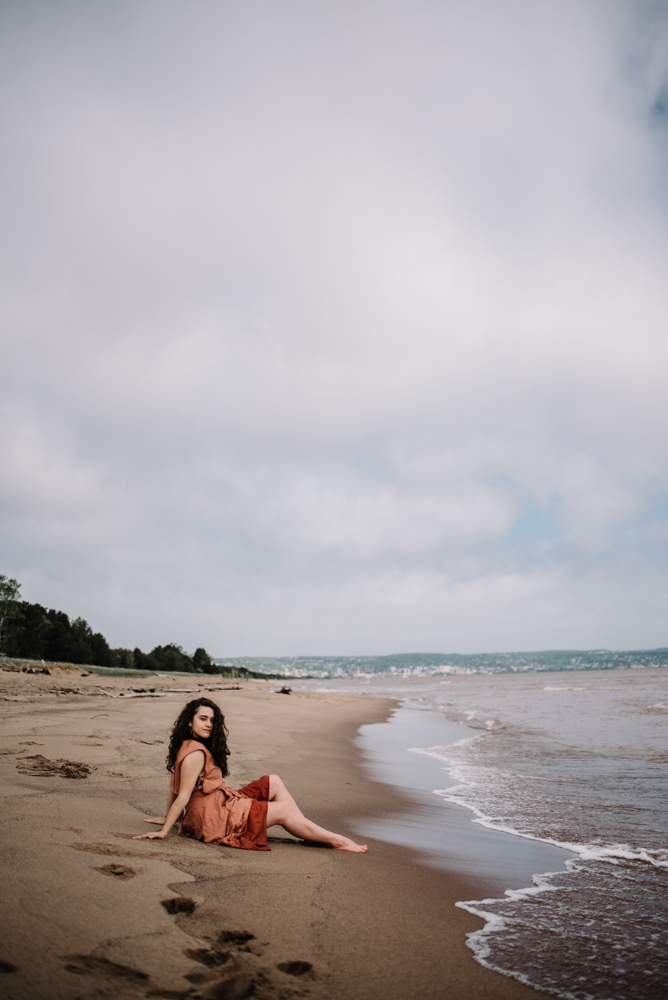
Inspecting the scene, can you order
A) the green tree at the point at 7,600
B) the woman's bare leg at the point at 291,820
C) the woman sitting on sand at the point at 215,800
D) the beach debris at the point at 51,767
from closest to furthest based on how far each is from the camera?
1. the woman sitting on sand at the point at 215,800
2. the woman's bare leg at the point at 291,820
3. the beach debris at the point at 51,767
4. the green tree at the point at 7,600

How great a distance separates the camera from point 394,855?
5406 millimetres

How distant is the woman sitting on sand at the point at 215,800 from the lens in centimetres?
484

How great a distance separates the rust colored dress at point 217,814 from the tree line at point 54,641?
177 ft

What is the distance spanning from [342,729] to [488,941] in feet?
55.8

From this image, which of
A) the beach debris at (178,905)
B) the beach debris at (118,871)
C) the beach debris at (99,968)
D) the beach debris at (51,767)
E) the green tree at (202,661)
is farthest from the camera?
the green tree at (202,661)

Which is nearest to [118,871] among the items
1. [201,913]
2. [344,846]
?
[201,913]

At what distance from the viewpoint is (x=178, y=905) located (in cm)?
337

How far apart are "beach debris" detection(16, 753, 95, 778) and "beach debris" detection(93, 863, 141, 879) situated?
3.48m

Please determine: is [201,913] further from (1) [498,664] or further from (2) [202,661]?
(1) [498,664]

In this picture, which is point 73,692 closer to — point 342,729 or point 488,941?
point 342,729

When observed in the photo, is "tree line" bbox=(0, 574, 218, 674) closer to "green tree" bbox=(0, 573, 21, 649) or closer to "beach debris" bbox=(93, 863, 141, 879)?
"green tree" bbox=(0, 573, 21, 649)

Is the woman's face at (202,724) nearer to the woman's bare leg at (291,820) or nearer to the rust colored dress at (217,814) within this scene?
the rust colored dress at (217,814)

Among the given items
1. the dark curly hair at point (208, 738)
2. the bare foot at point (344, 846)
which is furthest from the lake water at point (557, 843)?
the dark curly hair at point (208, 738)

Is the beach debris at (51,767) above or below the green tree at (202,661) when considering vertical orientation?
above
